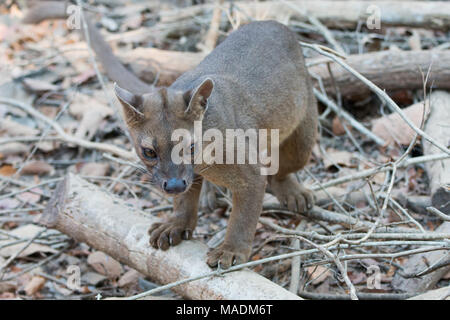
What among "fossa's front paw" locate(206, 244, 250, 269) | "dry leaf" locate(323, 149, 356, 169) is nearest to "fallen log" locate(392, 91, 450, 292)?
"dry leaf" locate(323, 149, 356, 169)

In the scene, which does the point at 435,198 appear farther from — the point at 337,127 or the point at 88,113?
the point at 88,113

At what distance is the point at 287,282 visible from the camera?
4316 mm

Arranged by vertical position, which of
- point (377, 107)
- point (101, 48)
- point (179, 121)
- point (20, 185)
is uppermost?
point (179, 121)

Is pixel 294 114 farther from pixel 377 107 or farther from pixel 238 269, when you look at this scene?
pixel 377 107

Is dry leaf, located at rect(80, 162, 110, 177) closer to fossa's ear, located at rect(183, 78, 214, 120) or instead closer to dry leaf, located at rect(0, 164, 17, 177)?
dry leaf, located at rect(0, 164, 17, 177)

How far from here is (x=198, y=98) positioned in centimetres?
375

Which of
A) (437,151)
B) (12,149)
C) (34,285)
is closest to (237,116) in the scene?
(437,151)

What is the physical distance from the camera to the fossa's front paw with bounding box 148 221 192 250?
4062 mm

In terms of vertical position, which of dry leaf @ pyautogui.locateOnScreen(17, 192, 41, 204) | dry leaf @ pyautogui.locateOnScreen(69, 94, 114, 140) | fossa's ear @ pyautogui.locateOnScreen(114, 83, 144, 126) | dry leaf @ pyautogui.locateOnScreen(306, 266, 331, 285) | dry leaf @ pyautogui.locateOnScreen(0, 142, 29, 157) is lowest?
dry leaf @ pyautogui.locateOnScreen(17, 192, 41, 204)

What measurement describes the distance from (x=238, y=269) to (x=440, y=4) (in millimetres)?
4898

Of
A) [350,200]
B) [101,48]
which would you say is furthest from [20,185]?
[350,200]

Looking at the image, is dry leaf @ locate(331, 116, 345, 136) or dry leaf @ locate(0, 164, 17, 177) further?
dry leaf @ locate(331, 116, 345, 136)

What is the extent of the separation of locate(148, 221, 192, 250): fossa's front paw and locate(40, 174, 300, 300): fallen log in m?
0.05

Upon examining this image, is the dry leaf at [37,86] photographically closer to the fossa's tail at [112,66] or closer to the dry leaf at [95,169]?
the fossa's tail at [112,66]
